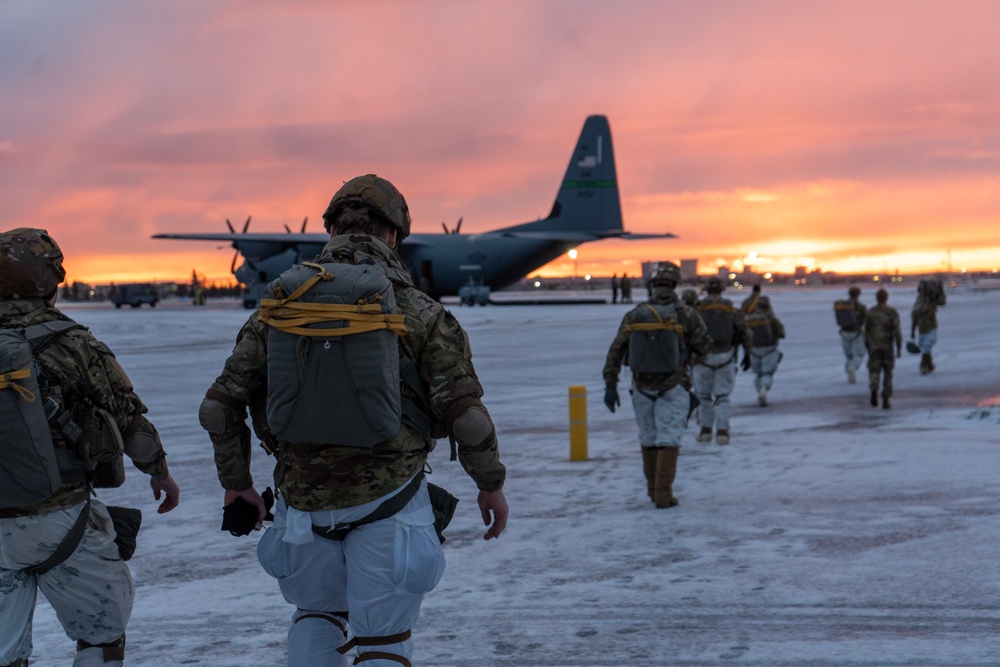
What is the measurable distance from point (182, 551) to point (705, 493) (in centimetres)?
458

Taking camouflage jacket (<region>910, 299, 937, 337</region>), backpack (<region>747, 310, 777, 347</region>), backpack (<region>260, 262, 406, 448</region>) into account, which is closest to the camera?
backpack (<region>260, 262, 406, 448</region>)

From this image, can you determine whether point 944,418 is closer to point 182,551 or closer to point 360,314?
point 182,551

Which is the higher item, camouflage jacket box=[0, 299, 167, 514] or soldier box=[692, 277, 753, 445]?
camouflage jacket box=[0, 299, 167, 514]

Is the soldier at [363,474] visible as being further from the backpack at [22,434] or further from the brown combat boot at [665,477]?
the brown combat boot at [665,477]

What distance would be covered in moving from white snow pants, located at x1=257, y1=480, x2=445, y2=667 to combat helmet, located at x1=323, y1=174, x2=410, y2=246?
1.04m

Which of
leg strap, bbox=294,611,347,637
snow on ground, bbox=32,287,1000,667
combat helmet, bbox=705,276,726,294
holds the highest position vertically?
combat helmet, bbox=705,276,726,294

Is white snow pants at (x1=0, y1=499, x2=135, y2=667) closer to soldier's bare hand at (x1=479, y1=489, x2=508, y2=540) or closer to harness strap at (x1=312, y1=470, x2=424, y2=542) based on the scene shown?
harness strap at (x1=312, y1=470, x2=424, y2=542)

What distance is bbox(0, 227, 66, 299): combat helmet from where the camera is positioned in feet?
13.7

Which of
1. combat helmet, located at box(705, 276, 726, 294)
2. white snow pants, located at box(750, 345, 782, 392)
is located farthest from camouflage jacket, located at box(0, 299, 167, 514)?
white snow pants, located at box(750, 345, 782, 392)

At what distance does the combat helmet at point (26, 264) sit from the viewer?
13.7ft

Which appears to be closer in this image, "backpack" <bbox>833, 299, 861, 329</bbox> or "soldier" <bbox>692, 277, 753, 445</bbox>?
"soldier" <bbox>692, 277, 753, 445</bbox>

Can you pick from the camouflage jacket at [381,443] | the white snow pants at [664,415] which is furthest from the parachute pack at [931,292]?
the camouflage jacket at [381,443]

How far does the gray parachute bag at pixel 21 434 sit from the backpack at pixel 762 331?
1338 centimetres

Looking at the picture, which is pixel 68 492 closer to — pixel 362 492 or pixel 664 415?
pixel 362 492
